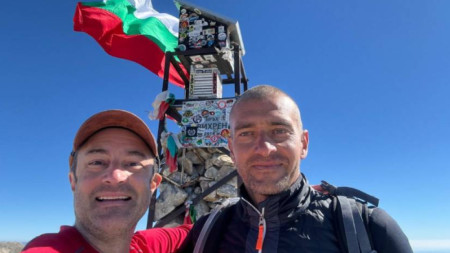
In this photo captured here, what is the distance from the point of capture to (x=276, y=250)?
207 centimetres

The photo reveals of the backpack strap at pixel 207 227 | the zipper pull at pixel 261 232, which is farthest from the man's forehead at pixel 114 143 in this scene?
the zipper pull at pixel 261 232

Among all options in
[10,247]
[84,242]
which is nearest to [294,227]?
[84,242]

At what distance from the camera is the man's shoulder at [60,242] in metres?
1.72

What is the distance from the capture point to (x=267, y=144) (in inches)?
91.8

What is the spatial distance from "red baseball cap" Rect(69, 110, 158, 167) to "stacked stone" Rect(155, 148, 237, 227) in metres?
8.69

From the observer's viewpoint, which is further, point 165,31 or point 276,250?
point 165,31

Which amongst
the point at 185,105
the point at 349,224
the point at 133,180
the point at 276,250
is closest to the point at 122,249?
the point at 133,180

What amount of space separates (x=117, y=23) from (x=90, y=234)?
43.6 ft

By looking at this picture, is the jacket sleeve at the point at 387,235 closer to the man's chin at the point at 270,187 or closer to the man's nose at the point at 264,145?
the man's chin at the point at 270,187

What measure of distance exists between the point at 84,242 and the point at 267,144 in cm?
164

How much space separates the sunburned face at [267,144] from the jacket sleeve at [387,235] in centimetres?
68

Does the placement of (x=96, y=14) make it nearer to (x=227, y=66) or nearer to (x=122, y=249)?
(x=227, y=66)

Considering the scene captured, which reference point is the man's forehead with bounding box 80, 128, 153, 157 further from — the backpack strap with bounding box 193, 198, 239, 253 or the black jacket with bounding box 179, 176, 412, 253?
the black jacket with bounding box 179, 176, 412, 253

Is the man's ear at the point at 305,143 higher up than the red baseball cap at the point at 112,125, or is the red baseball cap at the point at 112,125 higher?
the red baseball cap at the point at 112,125
